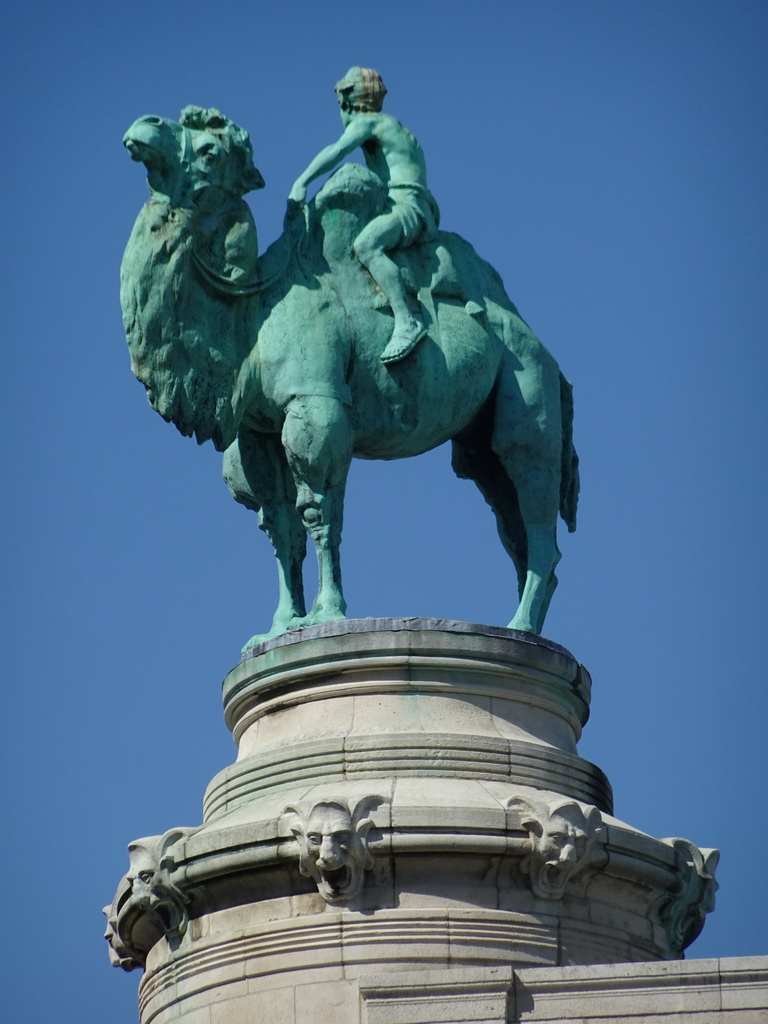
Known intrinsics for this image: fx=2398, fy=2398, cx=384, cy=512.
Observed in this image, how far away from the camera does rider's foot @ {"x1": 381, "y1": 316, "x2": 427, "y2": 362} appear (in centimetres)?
2403

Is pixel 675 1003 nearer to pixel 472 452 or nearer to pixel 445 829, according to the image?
pixel 445 829

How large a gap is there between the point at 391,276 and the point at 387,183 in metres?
1.37

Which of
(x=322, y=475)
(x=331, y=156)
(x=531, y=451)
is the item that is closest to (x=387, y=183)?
(x=331, y=156)

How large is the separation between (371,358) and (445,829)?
5.23 metres

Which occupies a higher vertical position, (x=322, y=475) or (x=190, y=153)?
(x=190, y=153)

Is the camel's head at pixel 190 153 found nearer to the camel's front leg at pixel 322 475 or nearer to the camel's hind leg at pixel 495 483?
the camel's front leg at pixel 322 475

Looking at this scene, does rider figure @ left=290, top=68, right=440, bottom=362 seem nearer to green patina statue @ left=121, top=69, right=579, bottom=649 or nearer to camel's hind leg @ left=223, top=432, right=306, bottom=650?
green patina statue @ left=121, top=69, right=579, bottom=649

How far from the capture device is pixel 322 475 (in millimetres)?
23750

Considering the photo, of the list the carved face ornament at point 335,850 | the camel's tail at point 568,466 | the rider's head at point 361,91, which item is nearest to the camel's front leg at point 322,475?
the carved face ornament at point 335,850

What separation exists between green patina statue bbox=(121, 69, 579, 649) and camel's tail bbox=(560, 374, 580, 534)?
0.53 ft

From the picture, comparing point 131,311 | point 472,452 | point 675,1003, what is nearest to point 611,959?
point 675,1003

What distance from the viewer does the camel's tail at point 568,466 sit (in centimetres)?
2566

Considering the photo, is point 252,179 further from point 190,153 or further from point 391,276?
point 391,276

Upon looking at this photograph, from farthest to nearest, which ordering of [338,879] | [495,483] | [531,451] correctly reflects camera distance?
[495,483]
[531,451]
[338,879]
